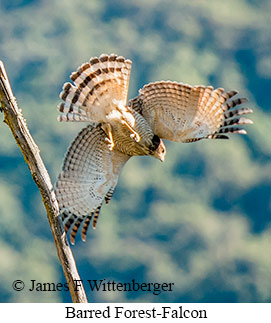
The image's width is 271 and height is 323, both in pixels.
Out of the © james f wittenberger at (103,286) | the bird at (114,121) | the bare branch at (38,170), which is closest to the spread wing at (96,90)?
the bird at (114,121)

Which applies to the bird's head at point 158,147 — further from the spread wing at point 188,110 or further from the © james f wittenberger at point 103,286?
the © james f wittenberger at point 103,286

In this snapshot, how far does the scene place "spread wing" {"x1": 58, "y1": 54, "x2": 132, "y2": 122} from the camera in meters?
4.80

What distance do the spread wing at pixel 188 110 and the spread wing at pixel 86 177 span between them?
1.57ft

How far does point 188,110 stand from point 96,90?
0.83 m

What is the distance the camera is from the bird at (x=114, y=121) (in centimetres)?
487

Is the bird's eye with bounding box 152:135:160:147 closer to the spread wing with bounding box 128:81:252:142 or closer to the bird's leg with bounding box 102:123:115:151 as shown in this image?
the spread wing with bounding box 128:81:252:142

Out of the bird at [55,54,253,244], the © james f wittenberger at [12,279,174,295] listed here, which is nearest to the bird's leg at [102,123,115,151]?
the bird at [55,54,253,244]

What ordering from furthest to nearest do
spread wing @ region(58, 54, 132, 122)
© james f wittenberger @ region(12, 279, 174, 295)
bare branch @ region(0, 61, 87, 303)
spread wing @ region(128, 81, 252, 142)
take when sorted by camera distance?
spread wing @ region(128, 81, 252, 142) → spread wing @ region(58, 54, 132, 122) → © james f wittenberger @ region(12, 279, 174, 295) → bare branch @ region(0, 61, 87, 303)

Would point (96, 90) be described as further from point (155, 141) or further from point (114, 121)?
point (155, 141)

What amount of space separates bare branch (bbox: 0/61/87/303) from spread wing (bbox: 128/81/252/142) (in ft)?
4.40

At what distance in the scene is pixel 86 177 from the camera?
521 cm

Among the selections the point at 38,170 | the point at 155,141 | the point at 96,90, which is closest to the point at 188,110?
the point at 155,141
